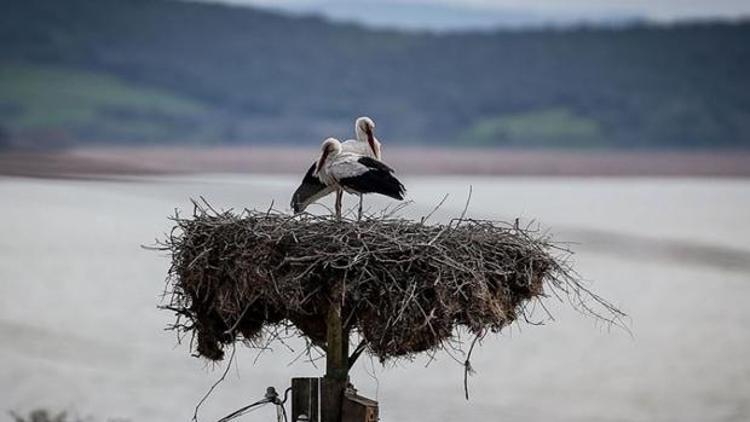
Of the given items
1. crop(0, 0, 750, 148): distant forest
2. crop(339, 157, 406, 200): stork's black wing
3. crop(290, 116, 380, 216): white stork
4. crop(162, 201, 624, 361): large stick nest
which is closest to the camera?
crop(162, 201, 624, 361): large stick nest

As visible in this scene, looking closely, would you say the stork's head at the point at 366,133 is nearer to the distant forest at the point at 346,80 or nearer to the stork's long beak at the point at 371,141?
the stork's long beak at the point at 371,141

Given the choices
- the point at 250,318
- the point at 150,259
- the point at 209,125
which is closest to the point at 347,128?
the point at 209,125

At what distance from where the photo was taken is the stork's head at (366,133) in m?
9.54

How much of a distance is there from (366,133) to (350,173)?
1.39ft

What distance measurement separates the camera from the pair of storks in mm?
9094

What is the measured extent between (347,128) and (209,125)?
4139mm

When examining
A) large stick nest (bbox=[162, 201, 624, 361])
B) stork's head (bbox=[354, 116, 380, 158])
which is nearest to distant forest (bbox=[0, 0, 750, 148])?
stork's head (bbox=[354, 116, 380, 158])

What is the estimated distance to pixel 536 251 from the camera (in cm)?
839

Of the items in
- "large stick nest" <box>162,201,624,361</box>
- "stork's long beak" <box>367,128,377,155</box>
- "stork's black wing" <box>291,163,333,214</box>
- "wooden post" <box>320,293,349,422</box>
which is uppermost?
"stork's long beak" <box>367,128,377,155</box>

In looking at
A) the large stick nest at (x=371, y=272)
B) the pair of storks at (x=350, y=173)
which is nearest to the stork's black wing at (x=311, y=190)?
the pair of storks at (x=350, y=173)

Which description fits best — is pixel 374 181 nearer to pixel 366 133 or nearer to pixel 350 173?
pixel 350 173

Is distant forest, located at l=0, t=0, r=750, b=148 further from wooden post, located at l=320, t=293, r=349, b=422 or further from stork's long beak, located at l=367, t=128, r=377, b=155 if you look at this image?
wooden post, located at l=320, t=293, r=349, b=422

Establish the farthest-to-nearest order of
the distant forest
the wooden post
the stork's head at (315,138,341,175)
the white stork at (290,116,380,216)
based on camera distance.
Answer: the distant forest, the white stork at (290,116,380,216), the stork's head at (315,138,341,175), the wooden post

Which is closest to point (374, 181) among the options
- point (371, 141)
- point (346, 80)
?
point (371, 141)
